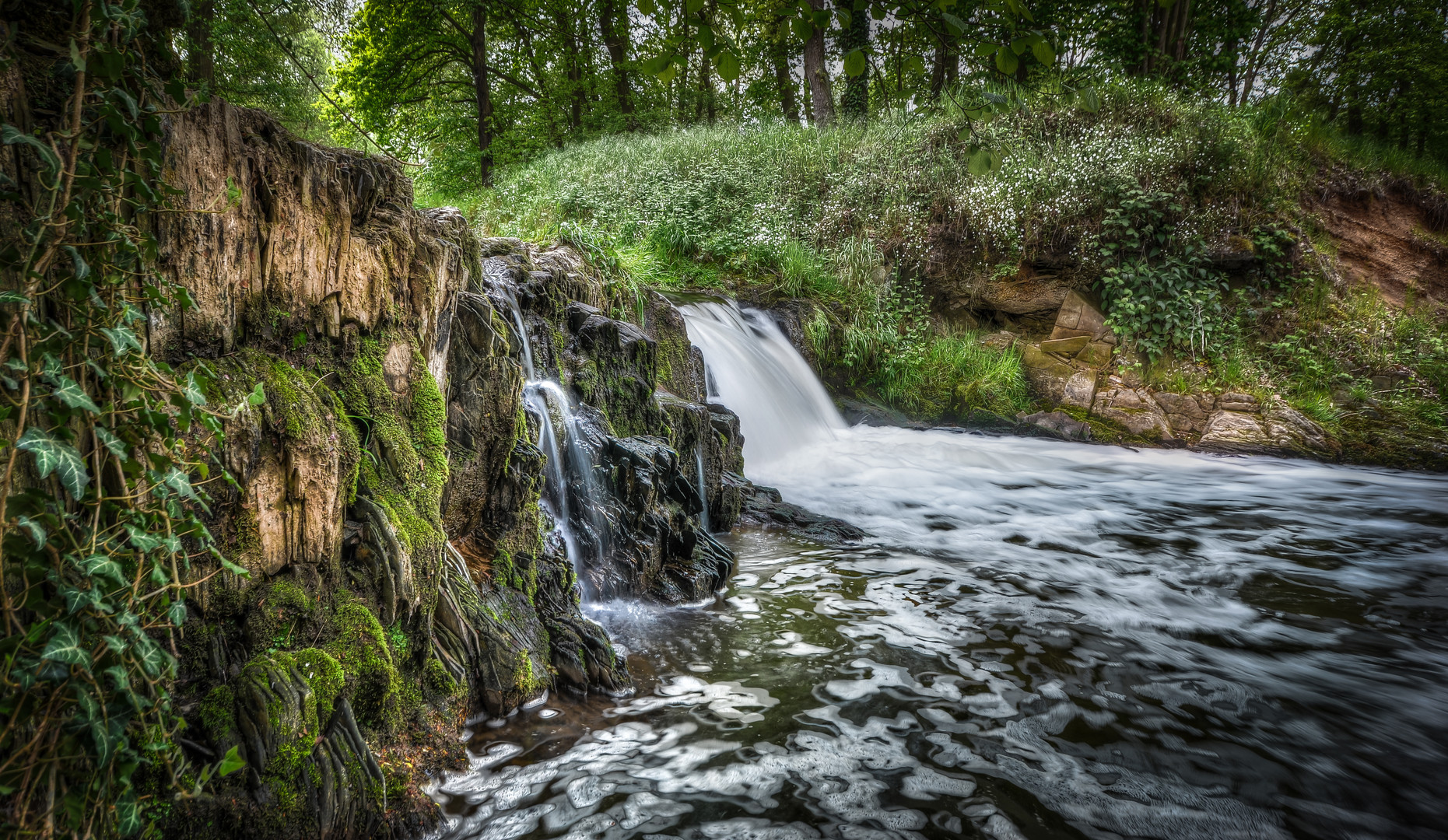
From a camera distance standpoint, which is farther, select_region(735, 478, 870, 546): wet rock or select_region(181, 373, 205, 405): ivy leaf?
select_region(735, 478, 870, 546): wet rock

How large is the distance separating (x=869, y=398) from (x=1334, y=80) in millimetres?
16543

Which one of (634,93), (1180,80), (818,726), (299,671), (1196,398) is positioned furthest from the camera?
(634,93)

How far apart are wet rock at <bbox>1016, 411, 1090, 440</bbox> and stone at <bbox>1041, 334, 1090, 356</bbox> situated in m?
1.01

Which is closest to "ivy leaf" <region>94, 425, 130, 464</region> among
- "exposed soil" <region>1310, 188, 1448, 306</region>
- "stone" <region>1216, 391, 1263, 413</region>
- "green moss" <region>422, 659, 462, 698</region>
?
"green moss" <region>422, 659, 462, 698</region>

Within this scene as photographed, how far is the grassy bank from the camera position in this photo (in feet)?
31.1

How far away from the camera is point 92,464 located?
1.62 m

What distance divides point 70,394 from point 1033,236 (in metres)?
11.4

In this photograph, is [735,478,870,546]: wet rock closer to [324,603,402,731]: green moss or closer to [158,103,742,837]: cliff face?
[158,103,742,837]: cliff face

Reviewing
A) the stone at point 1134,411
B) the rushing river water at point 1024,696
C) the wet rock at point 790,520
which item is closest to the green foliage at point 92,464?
the rushing river water at point 1024,696

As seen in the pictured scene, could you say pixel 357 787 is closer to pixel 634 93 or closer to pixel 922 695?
pixel 922 695

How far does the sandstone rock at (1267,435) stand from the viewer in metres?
8.59

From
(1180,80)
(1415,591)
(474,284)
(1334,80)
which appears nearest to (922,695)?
(474,284)

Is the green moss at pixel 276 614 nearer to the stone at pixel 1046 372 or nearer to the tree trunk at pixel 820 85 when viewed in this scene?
the stone at pixel 1046 372

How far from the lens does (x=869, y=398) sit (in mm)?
10453
